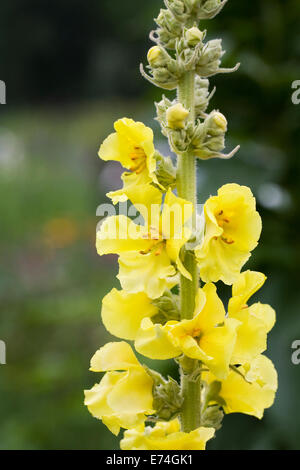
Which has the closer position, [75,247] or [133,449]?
[133,449]

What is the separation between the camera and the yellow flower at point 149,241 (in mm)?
1152

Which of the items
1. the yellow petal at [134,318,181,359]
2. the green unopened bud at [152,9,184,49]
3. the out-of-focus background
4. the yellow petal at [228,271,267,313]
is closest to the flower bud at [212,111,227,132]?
the green unopened bud at [152,9,184,49]

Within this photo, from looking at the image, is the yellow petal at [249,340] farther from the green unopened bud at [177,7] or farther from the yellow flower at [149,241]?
the green unopened bud at [177,7]

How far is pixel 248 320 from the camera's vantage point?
121 centimetres

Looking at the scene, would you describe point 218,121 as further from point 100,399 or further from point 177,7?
point 100,399

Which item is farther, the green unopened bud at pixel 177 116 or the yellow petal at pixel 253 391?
the yellow petal at pixel 253 391

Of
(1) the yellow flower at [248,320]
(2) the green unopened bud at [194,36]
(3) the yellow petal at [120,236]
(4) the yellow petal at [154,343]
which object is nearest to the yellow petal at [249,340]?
(1) the yellow flower at [248,320]

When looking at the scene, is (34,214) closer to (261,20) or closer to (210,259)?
(261,20)

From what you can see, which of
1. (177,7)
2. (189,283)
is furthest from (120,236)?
(177,7)

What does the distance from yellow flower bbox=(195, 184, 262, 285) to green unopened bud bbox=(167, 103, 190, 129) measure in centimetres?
16

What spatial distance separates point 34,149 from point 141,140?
9.50 metres

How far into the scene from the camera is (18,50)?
20.4 metres

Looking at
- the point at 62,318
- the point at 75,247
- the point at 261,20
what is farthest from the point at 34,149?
the point at 261,20

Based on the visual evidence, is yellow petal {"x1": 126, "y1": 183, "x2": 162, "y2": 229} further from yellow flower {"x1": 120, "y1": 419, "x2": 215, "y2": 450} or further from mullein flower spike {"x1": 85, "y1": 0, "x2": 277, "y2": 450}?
yellow flower {"x1": 120, "y1": 419, "x2": 215, "y2": 450}
